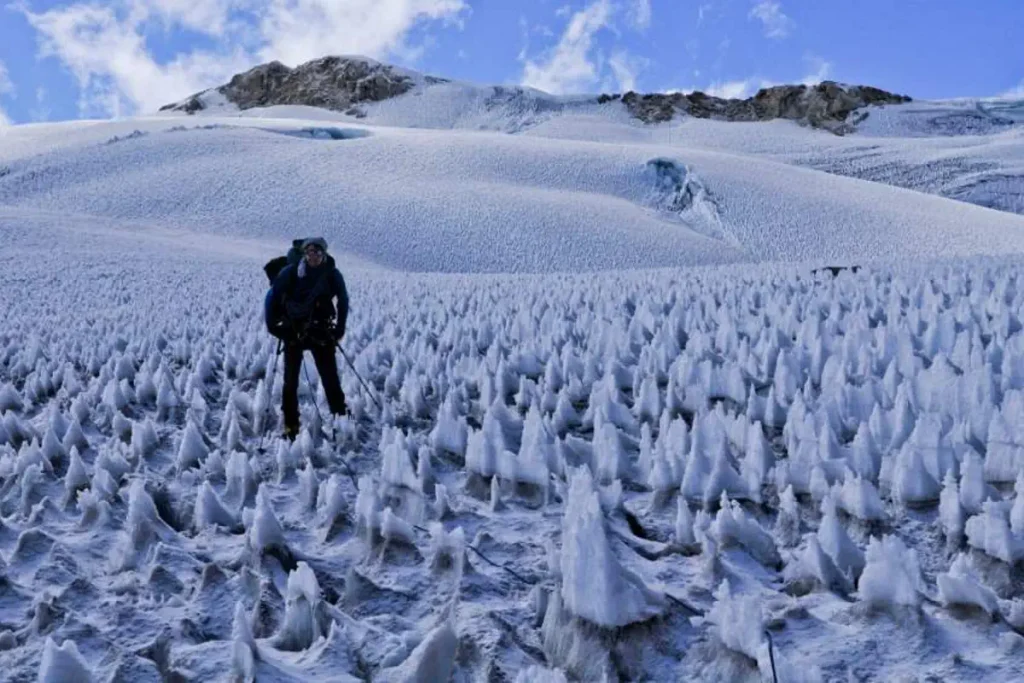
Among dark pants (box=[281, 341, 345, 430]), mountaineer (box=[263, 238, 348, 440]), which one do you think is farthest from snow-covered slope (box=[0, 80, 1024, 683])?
mountaineer (box=[263, 238, 348, 440])

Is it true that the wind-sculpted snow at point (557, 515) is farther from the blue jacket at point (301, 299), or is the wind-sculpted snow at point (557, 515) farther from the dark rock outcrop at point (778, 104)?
the dark rock outcrop at point (778, 104)

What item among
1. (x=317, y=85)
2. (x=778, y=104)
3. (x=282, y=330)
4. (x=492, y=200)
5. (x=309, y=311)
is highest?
(x=317, y=85)

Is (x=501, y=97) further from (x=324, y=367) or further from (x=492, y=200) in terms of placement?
(x=324, y=367)

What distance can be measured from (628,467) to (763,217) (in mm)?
33249

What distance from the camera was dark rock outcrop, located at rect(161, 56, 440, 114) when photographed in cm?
10962

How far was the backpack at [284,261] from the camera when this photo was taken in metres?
6.69

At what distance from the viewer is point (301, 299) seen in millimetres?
6824

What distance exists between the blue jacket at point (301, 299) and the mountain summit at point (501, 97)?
92.4 meters

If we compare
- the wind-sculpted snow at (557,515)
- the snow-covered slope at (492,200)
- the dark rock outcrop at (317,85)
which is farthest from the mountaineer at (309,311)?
the dark rock outcrop at (317,85)

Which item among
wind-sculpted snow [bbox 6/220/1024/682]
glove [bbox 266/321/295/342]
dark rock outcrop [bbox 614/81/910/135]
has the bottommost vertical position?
wind-sculpted snow [bbox 6/220/1024/682]

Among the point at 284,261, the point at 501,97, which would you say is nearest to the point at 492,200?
the point at 284,261

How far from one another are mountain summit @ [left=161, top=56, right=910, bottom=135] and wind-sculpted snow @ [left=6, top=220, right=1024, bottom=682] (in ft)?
303

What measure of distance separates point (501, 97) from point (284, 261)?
97.1 meters

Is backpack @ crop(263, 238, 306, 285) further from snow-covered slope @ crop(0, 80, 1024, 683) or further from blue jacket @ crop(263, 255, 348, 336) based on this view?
snow-covered slope @ crop(0, 80, 1024, 683)
